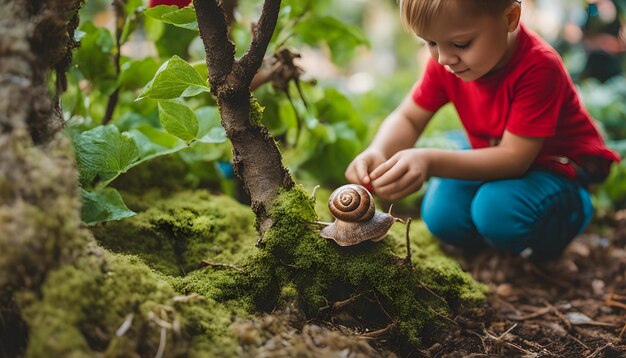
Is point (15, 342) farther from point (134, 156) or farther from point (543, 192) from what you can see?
point (543, 192)

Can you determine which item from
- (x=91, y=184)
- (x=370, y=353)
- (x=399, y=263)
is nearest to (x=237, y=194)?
(x=91, y=184)

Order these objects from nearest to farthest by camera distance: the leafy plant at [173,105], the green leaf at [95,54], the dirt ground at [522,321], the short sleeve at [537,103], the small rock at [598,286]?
1. the dirt ground at [522,321]
2. the leafy plant at [173,105]
3. the short sleeve at [537,103]
4. the green leaf at [95,54]
5. the small rock at [598,286]

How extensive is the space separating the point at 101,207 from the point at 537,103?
53.0 inches

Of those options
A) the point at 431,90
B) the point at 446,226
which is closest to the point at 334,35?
the point at 431,90

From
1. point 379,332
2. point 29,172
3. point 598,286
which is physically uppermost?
point 29,172

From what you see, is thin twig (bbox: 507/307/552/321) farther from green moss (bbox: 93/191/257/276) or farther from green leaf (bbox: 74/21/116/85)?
green leaf (bbox: 74/21/116/85)

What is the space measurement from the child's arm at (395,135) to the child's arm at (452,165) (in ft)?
0.45

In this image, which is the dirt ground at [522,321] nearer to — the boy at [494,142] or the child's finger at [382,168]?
the boy at [494,142]

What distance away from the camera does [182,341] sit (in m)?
1.15

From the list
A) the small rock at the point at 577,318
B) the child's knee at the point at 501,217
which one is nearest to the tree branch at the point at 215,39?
the child's knee at the point at 501,217

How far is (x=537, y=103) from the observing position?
1.75 m

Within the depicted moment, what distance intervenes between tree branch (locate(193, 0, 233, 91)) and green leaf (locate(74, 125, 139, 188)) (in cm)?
34

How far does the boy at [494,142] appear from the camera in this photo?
5.23 ft

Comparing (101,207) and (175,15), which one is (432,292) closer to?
(101,207)
